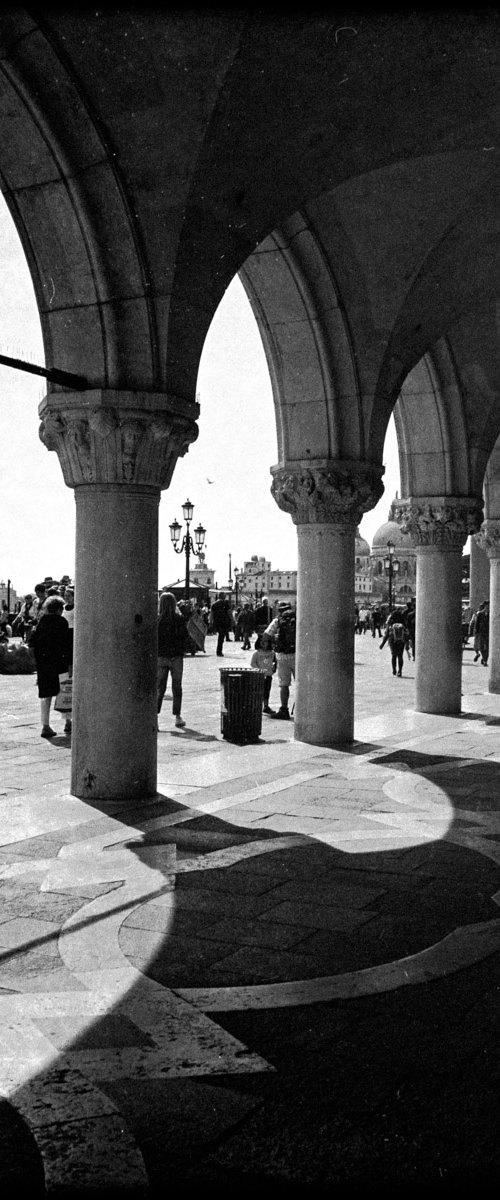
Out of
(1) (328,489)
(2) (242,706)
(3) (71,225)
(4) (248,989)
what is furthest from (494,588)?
(4) (248,989)

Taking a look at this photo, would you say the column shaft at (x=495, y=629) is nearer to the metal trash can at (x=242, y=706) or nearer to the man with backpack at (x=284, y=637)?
the man with backpack at (x=284, y=637)

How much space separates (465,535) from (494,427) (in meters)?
1.51

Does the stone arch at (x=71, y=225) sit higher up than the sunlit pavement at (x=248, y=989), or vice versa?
the stone arch at (x=71, y=225)

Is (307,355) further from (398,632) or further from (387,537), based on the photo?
(387,537)

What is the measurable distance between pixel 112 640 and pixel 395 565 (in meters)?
87.9

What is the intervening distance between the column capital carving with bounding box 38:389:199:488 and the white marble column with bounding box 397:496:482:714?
6423 millimetres

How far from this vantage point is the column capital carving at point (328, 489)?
10.2 meters

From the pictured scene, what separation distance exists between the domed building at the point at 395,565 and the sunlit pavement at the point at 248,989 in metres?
83.8

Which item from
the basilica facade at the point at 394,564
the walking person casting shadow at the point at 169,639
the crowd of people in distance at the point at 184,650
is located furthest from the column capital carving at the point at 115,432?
the basilica facade at the point at 394,564

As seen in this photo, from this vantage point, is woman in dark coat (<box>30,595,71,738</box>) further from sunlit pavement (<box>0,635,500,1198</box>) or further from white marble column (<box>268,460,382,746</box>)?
sunlit pavement (<box>0,635,500,1198</box>)

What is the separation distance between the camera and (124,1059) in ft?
10.6

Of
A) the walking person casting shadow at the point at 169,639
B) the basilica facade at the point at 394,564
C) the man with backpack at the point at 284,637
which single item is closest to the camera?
the walking person casting shadow at the point at 169,639

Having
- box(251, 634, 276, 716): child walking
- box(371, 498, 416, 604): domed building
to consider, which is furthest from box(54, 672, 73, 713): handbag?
box(371, 498, 416, 604): domed building

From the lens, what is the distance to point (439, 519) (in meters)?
13.1
